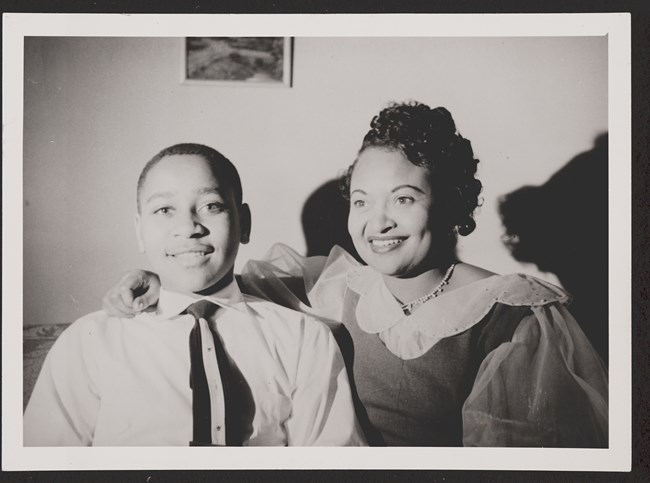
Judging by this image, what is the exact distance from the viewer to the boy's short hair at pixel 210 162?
2.91ft

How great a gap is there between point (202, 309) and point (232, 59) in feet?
1.23

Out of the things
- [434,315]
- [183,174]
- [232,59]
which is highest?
[232,59]

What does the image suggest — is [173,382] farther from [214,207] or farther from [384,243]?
[384,243]

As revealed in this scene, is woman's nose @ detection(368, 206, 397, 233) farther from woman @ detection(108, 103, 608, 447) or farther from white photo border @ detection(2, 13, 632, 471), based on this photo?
white photo border @ detection(2, 13, 632, 471)

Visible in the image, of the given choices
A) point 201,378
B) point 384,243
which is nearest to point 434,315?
point 384,243

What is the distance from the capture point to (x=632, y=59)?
0.92 m

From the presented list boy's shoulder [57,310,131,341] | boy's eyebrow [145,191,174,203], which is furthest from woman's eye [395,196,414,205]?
boy's shoulder [57,310,131,341]

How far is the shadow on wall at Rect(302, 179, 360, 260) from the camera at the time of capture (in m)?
0.90

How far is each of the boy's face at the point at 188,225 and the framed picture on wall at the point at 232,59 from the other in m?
0.13

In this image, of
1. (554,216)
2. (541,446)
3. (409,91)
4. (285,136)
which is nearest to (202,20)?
(285,136)

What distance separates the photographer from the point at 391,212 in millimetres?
874

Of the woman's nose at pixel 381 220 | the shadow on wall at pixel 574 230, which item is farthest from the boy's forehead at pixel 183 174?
the shadow on wall at pixel 574 230

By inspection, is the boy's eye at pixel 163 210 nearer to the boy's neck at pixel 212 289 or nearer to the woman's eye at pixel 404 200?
the boy's neck at pixel 212 289

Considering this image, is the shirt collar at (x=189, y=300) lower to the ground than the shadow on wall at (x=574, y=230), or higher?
lower
